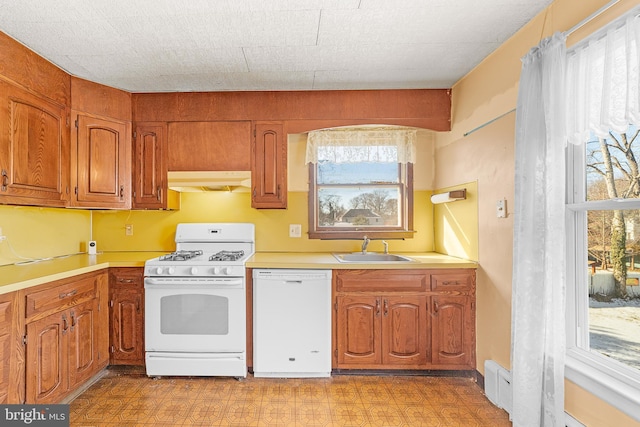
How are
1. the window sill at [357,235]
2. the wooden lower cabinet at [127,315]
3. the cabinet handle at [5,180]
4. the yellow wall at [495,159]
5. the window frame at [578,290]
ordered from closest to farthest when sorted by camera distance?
1. the window frame at [578,290]
2. the yellow wall at [495,159]
3. the cabinet handle at [5,180]
4. the wooden lower cabinet at [127,315]
5. the window sill at [357,235]

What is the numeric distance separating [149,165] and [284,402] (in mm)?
2185

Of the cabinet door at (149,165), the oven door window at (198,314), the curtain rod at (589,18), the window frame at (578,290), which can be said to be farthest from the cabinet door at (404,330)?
the cabinet door at (149,165)

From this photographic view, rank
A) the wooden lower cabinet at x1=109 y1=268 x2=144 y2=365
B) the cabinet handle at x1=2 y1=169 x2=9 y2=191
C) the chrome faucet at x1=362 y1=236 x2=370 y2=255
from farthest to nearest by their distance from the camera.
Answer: the chrome faucet at x1=362 y1=236 x2=370 y2=255
the wooden lower cabinet at x1=109 y1=268 x2=144 y2=365
the cabinet handle at x1=2 y1=169 x2=9 y2=191

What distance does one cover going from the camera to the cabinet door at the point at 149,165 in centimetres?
299

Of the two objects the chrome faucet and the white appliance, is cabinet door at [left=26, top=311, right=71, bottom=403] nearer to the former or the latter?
the white appliance

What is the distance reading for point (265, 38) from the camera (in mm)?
2143

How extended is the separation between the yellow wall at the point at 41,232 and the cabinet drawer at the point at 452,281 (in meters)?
3.01

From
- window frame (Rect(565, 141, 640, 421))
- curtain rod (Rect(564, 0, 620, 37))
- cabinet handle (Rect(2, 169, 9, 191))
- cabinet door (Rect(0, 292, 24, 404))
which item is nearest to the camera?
curtain rod (Rect(564, 0, 620, 37))

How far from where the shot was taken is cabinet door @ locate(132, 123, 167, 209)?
2.99m

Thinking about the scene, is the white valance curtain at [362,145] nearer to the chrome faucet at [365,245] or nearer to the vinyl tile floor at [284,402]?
the chrome faucet at [365,245]

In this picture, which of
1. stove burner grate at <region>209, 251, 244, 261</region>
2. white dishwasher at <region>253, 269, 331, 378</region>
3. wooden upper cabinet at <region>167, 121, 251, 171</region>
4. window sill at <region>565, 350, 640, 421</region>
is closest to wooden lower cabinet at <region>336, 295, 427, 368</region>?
white dishwasher at <region>253, 269, 331, 378</region>

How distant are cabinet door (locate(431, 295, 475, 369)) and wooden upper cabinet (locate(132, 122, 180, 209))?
7.94 feet

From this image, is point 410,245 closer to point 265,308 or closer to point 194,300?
point 265,308

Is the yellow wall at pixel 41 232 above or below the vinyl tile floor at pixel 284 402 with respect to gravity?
above
